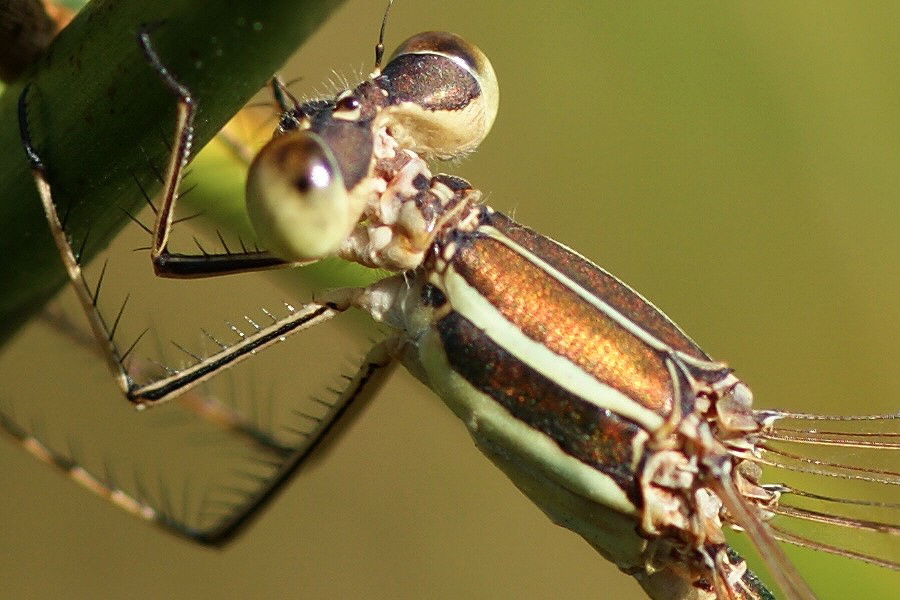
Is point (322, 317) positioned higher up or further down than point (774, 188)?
further down

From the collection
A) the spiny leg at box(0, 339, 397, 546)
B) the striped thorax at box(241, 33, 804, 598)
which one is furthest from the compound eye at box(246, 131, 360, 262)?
the spiny leg at box(0, 339, 397, 546)

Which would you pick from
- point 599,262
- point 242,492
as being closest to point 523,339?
point 242,492

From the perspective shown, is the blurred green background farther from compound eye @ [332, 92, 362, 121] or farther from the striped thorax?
compound eye @ [332, 92, 362, 121]

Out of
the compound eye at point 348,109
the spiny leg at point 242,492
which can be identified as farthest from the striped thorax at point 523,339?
the spiny leg at point 242,492

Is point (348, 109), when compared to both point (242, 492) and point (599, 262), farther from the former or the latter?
point (599, 262)

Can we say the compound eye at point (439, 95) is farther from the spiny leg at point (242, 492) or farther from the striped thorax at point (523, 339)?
the spiny leg at point (242, 492)

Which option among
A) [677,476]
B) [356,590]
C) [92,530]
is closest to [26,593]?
[92,530]

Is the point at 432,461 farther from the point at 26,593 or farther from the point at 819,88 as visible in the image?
the point at 819,88
